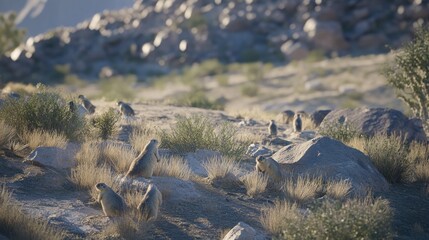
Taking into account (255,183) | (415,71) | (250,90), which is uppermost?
(250,90)

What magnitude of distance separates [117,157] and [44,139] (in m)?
1.63

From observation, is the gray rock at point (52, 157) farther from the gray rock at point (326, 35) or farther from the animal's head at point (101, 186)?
the gray rock at point (326, 35)

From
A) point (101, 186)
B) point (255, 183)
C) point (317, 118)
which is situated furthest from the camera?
point (317, 118)

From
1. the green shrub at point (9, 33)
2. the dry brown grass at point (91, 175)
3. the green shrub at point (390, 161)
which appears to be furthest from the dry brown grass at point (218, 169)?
the green shrub at point (9, 33)

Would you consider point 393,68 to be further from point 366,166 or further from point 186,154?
point 186,154

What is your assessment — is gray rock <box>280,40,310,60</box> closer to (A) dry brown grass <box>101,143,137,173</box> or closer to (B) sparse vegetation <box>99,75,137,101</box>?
(B) sparse vegetation <box>99,75,137,101</box>

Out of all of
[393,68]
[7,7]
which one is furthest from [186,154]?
[7,7]

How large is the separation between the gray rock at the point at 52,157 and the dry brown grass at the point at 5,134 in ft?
2.60

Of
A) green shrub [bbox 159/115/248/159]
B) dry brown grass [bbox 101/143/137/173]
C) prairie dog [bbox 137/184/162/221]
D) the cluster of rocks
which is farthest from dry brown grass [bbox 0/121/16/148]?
Answer: the cluster of rocks

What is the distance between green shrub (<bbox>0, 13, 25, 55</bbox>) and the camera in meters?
52.3

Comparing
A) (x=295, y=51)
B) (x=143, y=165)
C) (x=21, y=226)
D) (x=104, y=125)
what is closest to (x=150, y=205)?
(x=143, y=165)

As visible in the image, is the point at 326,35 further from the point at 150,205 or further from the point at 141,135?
the point at 150,205

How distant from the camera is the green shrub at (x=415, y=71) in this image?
18.4 metres

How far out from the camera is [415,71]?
18.8 meters
